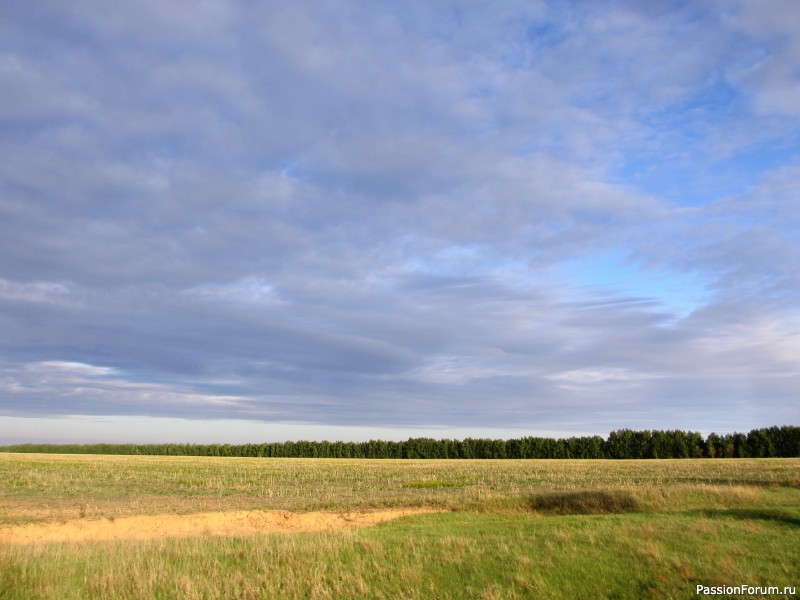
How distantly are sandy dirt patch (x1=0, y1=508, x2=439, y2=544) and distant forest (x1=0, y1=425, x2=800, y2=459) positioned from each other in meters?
82.3

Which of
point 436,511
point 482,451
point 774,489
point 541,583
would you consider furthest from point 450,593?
point 482,451

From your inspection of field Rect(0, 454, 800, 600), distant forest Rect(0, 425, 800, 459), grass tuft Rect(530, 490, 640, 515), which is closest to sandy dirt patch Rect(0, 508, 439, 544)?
field Rect(0, 454, 800, 600)

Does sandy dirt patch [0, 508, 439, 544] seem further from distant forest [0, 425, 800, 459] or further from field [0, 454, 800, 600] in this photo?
distant forest [0, 425, 800, 459]

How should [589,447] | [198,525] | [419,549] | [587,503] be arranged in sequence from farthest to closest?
[589,447] → [587,503] → [198,525] → [419,549]

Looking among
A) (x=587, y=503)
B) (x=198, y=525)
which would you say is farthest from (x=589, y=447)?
(x=198, y=525)

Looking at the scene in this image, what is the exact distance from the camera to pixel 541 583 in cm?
1146

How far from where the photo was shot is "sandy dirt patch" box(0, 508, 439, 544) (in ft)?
65.8

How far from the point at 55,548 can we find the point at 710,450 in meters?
107

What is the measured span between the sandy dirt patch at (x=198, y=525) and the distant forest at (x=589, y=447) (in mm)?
82290

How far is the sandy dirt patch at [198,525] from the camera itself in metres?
20.0

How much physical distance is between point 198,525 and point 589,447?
300 feet

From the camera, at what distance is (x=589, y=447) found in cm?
10244

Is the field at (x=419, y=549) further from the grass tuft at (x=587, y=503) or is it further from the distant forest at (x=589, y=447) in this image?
the distant forest at (x=589, y=447)

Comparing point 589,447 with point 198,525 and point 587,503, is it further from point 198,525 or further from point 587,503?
point 198,525
